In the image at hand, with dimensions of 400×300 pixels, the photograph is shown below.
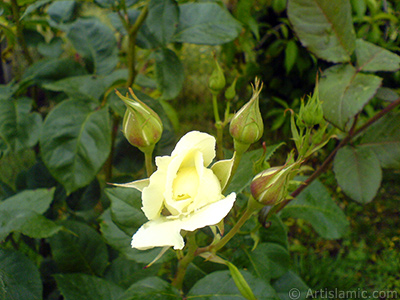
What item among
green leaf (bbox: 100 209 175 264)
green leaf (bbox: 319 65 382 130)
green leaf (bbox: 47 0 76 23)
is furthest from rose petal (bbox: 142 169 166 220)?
green leaf (bbox: 47 0 76 23)

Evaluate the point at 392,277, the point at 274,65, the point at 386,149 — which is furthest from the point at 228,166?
the point at 274,65

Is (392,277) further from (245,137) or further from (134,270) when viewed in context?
(245,137)

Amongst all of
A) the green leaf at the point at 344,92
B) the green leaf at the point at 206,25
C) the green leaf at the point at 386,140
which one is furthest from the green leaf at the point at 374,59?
the green leaf at the point at 206,25

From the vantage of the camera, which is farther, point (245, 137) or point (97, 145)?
point (97, 145)

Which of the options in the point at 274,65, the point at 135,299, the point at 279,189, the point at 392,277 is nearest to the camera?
the point at 279,189

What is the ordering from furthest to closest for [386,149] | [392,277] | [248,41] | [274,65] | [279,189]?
[274,65] < [248,41] < [392,277] < [386,149] < [279,189]

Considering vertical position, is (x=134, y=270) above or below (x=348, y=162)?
below

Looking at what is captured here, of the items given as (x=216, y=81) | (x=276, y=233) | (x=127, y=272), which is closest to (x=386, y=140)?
(x=276, y=233)

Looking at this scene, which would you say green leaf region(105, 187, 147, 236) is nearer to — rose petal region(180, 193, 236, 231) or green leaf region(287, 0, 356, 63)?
rose petal region(180, 193, 236, 231)
